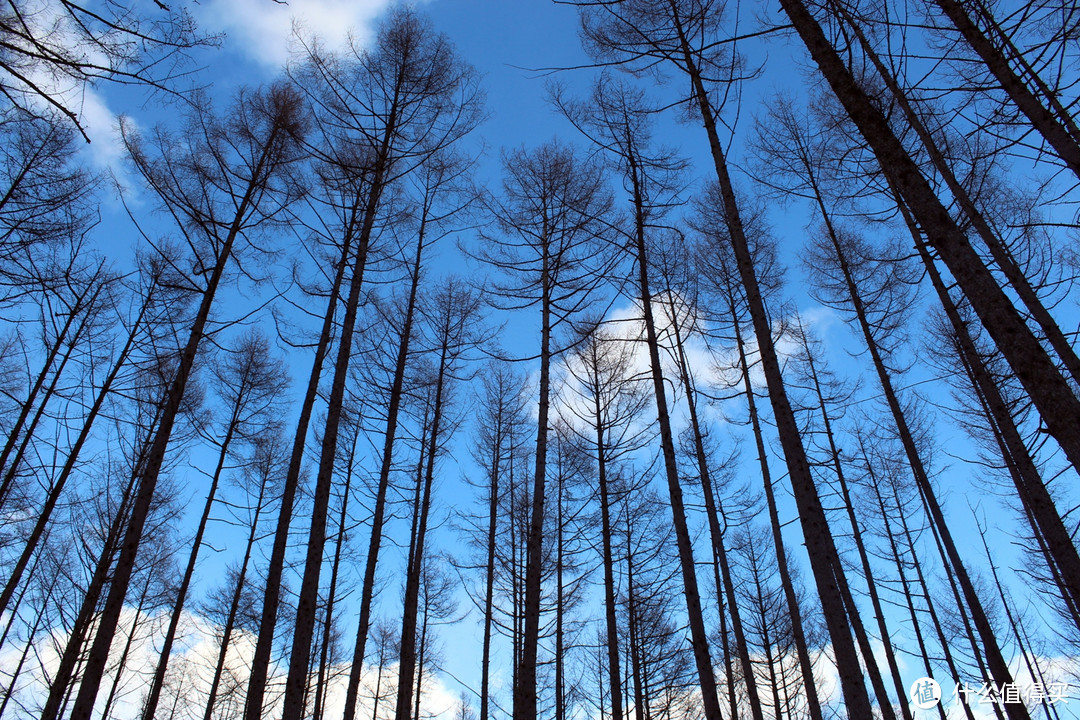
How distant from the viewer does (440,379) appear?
35.7 feet

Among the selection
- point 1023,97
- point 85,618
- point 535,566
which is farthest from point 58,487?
point 1023,97

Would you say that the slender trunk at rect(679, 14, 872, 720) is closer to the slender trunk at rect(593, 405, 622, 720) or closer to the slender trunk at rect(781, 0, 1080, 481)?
the slender trunk at rect(781, 0, 1080, 481)

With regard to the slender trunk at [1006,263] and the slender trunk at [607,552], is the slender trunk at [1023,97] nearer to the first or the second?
the slender trunk at [1006,263]

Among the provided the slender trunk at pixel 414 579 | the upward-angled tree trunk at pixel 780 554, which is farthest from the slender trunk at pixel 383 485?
the upward-angled tree trunk at pixel 780 554

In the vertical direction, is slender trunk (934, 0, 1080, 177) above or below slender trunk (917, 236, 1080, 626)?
above

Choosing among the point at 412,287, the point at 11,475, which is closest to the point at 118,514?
the point at 11,475

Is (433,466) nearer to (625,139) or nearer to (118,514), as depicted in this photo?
(118,514)

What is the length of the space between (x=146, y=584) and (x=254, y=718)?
28.1ft

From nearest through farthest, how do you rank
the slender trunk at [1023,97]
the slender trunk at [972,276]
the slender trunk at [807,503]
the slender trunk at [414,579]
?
the slender trunk at [972,276]
the slender trunk at [807,503]
the slender trunk at [1023,97]
the slender trunk at [414,579]

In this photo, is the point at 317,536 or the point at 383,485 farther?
the point at 383,485

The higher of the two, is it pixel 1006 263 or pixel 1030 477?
pixel 1006 263

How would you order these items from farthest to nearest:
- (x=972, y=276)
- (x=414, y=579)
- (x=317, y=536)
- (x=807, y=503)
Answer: (x=414, y=579)
(x=317, y=536)
(x=807, y=503)
(x=972, y=276)

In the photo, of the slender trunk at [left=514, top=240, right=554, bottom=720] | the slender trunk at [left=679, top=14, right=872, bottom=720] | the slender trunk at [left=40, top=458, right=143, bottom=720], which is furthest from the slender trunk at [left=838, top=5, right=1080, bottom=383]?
the slender trunk at [left=40, top=458, right=143, bottom=720]

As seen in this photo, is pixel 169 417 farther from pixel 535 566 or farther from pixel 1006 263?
pixel 1006 263
